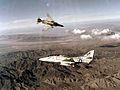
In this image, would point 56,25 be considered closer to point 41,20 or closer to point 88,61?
point 41,20

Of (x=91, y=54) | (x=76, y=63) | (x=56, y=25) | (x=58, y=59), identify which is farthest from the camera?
(x=91, y=54)

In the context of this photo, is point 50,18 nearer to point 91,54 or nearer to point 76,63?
point 76,63

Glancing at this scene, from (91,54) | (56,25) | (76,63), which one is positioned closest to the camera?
(56,25)

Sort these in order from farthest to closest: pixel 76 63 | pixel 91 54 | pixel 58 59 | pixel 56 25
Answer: pixel 91 54 → pixel 58 59 → pixel 76 63 → pixel 56 25

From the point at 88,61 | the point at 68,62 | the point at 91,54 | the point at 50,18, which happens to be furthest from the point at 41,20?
the point at 91,54

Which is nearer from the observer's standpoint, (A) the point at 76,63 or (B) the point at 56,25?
(B) the point at 56,25

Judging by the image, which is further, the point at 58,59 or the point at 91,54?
the point at 91,54

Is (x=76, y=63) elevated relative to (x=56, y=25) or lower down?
lower down

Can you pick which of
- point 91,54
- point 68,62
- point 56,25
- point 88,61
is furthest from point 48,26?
point 91,54

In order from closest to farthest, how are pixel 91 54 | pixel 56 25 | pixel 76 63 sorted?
pixel 56 25 → pixel 76 63 → pixel 91 54
